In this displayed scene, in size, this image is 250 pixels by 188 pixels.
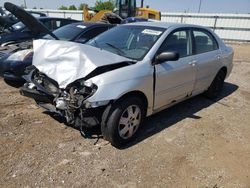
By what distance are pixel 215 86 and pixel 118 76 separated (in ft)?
10.9

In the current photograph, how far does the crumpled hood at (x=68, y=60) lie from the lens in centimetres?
334

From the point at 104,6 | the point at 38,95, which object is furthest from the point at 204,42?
the point at 104,6

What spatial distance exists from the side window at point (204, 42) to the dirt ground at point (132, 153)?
1291 millimetres

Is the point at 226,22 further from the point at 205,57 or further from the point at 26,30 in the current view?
the point at 205,57

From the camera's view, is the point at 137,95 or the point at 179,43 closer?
the point at 137,95

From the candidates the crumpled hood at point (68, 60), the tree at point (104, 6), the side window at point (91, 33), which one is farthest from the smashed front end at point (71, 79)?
the tree at point (104, 6)

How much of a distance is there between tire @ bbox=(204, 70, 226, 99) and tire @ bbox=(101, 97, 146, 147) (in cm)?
252

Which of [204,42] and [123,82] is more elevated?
[204,42]

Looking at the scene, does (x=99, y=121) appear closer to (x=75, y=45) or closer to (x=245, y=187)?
(x=75, y=45)

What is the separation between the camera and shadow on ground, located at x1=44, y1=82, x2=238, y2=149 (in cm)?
392

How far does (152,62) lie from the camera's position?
375 centimetres

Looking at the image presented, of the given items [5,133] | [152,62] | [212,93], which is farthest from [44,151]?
[212,93]

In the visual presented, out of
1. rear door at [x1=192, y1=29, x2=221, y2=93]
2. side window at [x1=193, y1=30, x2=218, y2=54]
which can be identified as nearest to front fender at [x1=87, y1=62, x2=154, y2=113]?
rear door at [x1=192, y1=29, x2=221, y2=93]

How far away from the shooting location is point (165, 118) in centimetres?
465
